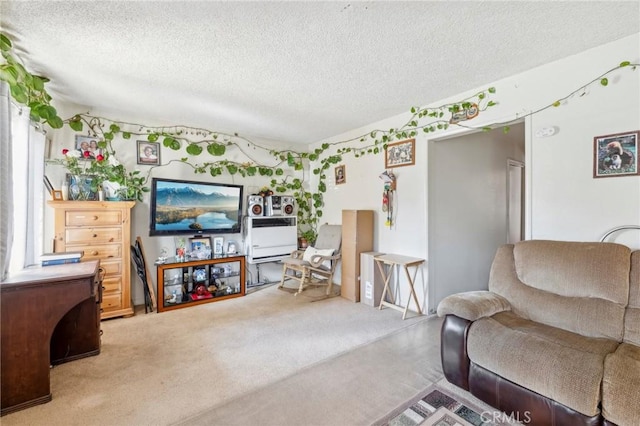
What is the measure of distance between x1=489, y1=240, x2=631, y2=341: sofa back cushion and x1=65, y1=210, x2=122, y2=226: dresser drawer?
3.85 m

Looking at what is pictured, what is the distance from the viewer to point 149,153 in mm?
3691

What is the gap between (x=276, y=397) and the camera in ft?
6.00

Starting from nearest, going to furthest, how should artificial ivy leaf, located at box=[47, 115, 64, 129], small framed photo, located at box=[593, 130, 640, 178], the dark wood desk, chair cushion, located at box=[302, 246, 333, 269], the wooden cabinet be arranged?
the dark wood desk
small framed photo, located at box=[593, 130, 640, 178]
artificial ivy leaf, located at box=[47, 115, 64, 129]
the wooden cabinet
chair cushion, located at box=[302, 246, 333, 269]

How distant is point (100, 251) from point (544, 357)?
394 cm

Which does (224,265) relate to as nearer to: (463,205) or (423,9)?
(463,205)

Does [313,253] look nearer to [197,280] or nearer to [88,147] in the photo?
[197,280]

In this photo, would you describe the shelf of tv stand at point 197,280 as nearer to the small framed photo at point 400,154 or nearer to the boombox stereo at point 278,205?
the boombox stereo at point 278,205

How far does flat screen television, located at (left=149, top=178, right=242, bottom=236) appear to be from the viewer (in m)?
3.57

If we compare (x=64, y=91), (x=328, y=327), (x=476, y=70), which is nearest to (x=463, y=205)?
(x=476, y=70)

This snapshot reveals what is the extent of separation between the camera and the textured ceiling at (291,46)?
169 centimetres

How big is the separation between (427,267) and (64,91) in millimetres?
→ 4326

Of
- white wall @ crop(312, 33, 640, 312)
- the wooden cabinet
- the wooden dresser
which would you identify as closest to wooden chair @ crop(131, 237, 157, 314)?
the wooden dresser

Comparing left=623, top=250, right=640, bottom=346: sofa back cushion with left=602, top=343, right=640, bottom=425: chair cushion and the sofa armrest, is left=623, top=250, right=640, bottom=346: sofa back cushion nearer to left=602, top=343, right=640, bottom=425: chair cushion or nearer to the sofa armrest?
left=602, top=343, right=640, bottom=425: chair cushion

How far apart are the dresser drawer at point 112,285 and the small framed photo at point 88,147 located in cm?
141
